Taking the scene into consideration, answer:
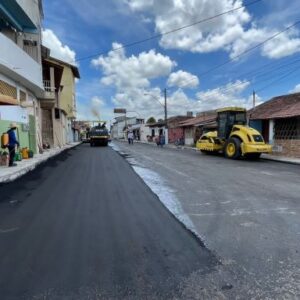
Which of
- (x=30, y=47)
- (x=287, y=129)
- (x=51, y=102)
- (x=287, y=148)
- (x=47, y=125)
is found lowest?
(x=287, y=148)

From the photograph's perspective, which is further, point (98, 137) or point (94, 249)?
point (98, 137)

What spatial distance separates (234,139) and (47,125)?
20099mm

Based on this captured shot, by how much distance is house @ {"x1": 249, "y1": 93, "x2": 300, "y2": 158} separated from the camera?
19975mm

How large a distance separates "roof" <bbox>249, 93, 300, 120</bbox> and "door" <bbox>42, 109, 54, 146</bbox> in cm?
1906

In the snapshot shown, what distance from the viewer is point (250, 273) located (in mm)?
3604

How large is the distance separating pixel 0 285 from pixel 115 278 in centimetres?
124

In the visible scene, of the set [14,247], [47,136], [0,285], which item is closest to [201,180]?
[14,247]

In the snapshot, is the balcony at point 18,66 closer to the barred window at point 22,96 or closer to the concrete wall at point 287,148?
the barred window at point 22,96

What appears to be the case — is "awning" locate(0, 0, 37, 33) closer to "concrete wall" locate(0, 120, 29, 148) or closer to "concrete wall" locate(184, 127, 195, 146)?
"concrete wall" locate(0, 120, 29, 148)

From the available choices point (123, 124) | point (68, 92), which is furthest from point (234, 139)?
point (123, 124)

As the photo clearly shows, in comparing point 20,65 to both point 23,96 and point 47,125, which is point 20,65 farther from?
point 47,125

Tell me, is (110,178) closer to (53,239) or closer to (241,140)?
(53,239)

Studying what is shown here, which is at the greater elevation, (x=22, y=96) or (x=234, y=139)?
(x=22, y=96)

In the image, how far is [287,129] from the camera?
824 inches
